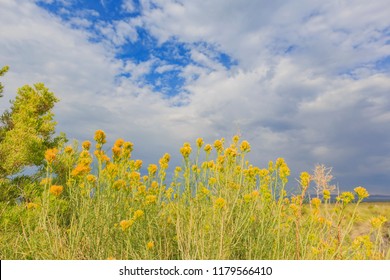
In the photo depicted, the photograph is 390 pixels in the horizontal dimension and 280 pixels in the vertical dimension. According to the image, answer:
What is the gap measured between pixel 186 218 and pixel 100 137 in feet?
4.45

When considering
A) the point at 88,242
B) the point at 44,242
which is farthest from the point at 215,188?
the point at 44,242

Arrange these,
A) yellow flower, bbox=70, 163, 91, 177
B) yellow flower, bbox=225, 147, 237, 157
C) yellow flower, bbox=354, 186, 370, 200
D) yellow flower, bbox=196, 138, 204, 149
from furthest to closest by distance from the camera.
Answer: yellow flower, bbox=196, 138, 204, 149 → yellow flower, bbox=225, 147, 237, 157 → yellow flower, bbox=70, 163, 91, 177 → yellow flower, bbox=354, 186, 370, 200

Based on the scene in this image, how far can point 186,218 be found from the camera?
3.72 m

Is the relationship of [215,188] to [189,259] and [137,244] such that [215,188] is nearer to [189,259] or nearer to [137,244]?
[189,259]

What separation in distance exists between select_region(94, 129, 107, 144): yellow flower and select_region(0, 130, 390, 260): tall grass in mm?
12

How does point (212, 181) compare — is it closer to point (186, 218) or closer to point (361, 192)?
point (186, 218)

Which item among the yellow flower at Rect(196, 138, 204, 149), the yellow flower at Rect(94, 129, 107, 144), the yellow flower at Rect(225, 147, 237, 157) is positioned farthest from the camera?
the yellow flower at Rect(196, 138, 204, 149)

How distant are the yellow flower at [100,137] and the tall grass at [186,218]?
12mm

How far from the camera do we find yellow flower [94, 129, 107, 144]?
3.78 meters

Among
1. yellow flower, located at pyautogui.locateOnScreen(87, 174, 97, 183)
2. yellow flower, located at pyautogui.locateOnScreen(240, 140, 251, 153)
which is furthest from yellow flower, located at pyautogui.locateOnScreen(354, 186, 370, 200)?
yellow flower, located at pyautogui.locateOnScreen(87, 174, 97, 183)

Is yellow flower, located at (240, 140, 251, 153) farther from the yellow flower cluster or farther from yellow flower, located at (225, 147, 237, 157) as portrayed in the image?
the yellow flower cluster

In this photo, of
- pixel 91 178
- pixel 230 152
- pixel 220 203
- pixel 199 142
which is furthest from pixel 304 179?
pixel 91 178

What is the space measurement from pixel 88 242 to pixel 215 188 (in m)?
1.43
